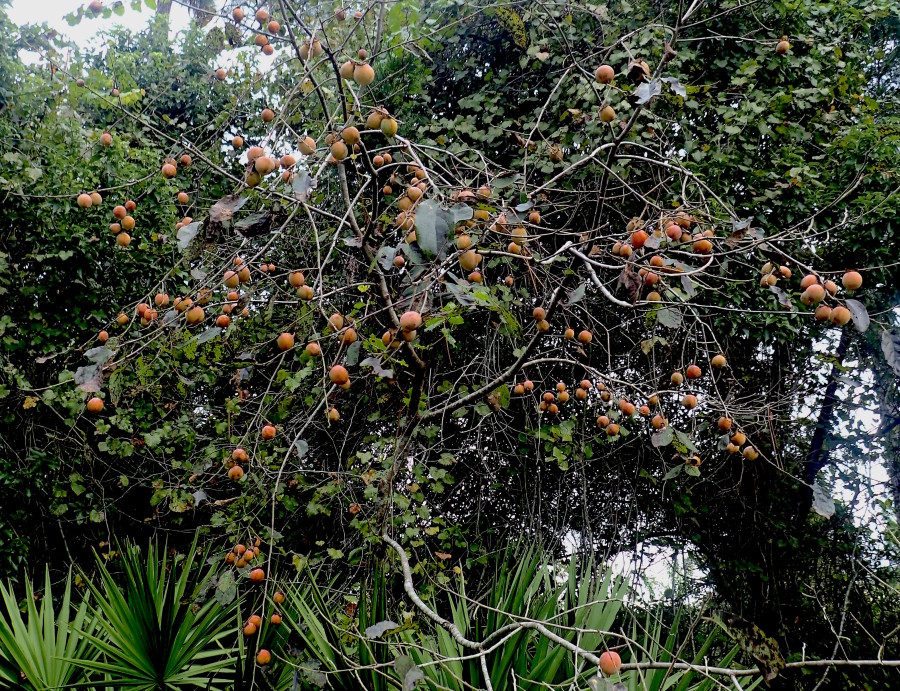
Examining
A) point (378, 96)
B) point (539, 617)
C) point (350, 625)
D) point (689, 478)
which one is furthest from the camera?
point (378, 96)

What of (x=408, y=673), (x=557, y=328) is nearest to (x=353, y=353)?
(x=408, y=673)

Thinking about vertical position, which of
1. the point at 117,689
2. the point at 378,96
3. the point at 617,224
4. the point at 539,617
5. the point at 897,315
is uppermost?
the point at 378,96

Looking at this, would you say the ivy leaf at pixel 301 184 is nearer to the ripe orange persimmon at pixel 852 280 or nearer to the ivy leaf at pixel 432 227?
the ivy leaf at pixel 432 227

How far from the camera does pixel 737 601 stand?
9.99 ft

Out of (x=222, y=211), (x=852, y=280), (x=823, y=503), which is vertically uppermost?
(x=852, y=280)

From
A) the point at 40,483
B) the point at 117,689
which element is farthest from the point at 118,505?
the point at 117,689

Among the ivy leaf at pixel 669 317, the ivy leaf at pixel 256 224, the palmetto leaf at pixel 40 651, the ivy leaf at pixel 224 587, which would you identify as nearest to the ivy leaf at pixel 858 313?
the ivy leaf at pixel 669 317

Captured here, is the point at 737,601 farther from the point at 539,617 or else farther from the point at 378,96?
the point at 378,96

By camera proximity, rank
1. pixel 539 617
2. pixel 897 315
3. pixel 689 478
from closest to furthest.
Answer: pixel 539 617 < pixel 897 315 < pixel 689 478

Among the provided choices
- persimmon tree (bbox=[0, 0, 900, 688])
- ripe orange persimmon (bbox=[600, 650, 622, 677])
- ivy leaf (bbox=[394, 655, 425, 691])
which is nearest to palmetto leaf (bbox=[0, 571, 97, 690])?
persimmon tree (bbox=[0, 0, 900, 688])

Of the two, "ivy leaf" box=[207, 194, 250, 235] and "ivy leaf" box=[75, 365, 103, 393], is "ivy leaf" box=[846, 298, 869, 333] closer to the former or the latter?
"ivy leaf" box=[207, 194, 250, 235]

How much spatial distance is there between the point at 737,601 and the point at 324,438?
2234 mm

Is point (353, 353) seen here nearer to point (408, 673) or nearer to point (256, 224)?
point (256, 224)

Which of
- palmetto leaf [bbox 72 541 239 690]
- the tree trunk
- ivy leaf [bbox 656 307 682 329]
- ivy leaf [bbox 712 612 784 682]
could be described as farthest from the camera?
the tree trunk
